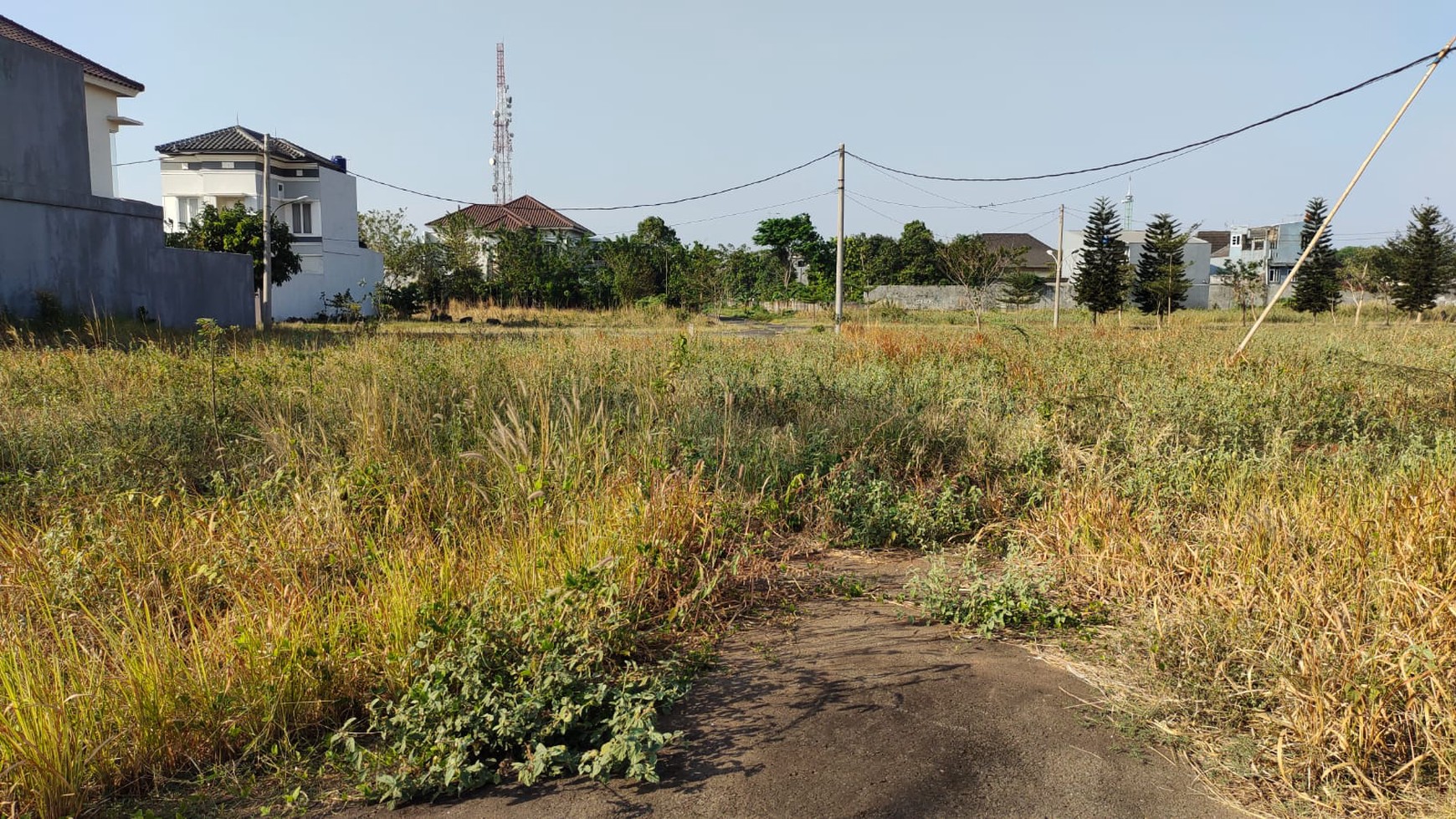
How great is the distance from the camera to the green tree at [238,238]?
103ft

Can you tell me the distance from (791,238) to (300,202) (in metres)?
25.8

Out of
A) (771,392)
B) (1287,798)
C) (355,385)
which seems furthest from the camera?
(771,392)

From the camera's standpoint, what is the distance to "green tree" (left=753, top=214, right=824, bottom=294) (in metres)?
52.9

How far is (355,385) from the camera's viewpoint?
6832mm

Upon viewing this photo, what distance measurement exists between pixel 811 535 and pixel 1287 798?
2.79 metres

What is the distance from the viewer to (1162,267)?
40.9 metres

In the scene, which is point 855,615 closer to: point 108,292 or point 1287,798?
point 1287,798

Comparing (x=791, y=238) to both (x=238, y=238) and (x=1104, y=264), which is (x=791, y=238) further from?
(x=238, y=238)

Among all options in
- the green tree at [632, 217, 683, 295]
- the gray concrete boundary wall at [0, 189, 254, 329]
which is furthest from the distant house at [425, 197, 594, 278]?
the gray concrete boundary wall at [0, 189, 254, 329]

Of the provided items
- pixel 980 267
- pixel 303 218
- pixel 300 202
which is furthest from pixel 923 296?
pixel 300 202

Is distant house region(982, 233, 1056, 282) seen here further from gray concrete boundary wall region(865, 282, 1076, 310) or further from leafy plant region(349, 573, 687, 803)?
leafy plant region(349, 573, 687, 803)

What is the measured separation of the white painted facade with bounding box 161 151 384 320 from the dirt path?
37.9m

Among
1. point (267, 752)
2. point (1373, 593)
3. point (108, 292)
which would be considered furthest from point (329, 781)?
point (108, 292)

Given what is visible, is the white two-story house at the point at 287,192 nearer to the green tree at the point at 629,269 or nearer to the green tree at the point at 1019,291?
the green tree at the point at 629,269
